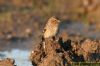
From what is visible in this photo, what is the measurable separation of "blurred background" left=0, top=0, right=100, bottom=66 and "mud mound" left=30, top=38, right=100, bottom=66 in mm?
3512

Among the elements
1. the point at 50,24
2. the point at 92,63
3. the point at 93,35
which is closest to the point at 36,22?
the point at 93,35

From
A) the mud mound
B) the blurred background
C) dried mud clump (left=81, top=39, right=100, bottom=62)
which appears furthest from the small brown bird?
the blurred background

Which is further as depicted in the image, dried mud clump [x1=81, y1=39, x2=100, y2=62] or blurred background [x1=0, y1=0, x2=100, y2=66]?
blurred background [x1=0, y1=0, x2=100, y2=66]

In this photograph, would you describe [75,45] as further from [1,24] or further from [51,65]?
[1,24]

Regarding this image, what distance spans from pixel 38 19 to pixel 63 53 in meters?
8.95

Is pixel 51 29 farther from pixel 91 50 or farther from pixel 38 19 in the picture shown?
pixel 38 19

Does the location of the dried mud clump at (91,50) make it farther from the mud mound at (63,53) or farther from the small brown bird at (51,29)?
the small brown bird at (51,29)

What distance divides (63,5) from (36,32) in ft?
13.6

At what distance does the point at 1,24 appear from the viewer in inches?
696

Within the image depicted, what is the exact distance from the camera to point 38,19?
19.1m

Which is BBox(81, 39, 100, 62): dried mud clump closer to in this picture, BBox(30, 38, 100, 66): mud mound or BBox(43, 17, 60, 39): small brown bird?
BBox(30, 38, 100, 66): mud mound

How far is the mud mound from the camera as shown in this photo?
9797 mm

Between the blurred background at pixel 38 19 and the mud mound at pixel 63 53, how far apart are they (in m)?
3.51

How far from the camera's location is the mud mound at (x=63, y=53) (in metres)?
9.80
